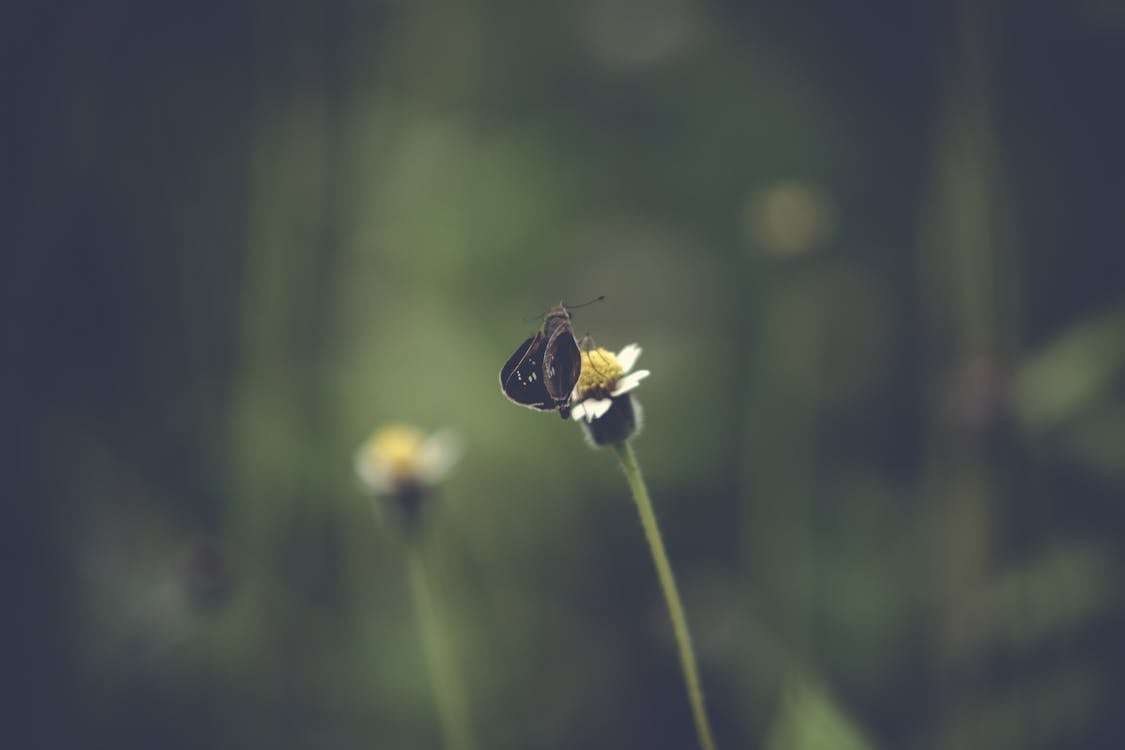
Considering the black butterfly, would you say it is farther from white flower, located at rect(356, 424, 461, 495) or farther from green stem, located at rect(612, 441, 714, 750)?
white flower, located at rect(356, 424, 461, 495)

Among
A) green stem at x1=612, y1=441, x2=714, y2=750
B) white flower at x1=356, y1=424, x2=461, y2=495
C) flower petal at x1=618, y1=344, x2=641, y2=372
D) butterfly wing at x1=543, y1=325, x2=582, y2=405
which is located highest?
white flower at x1=356, y1=424, x2=461, y2=495

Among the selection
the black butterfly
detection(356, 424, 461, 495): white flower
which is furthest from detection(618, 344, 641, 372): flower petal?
detection(356, 424, 461, 495): white flower

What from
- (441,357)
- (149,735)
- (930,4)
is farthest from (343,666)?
(930,4)

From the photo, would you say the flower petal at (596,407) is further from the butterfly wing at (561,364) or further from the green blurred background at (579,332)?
the green blurred background at (579,332)

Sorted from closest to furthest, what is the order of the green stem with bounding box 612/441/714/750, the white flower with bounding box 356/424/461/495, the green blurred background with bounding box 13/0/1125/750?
the green stem with bounding box 612/441/714/750, the white flower with bounding box 356/424/461/495, the green blurred background with bounding box 13/0/1125/750

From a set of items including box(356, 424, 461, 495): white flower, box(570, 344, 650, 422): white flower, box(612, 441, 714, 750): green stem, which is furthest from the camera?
box(356, 424, 461, 495): white flower

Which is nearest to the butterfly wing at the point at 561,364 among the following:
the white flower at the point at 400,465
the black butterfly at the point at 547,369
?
the black butterfly at the point at 547,369

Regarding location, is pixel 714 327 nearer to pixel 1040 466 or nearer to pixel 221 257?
pixel 1040 466

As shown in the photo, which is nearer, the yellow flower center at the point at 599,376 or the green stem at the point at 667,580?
the green stem at the point at 667,580
